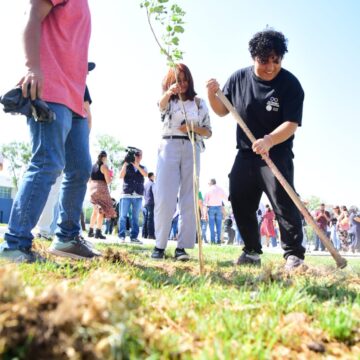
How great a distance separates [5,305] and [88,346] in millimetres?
257

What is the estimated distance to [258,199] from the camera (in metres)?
4.22

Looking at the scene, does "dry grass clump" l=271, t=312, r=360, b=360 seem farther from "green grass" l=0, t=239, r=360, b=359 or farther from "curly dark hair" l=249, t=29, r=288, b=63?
"curly dark hair" l=249, t=29, r=288, b=63

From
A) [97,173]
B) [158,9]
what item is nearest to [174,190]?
[158,9]

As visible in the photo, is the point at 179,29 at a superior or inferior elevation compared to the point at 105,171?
inferior

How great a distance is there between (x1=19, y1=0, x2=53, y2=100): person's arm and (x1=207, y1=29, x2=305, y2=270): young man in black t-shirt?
1510mm

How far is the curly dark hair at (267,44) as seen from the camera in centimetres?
372

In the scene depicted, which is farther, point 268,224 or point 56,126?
point 268,224

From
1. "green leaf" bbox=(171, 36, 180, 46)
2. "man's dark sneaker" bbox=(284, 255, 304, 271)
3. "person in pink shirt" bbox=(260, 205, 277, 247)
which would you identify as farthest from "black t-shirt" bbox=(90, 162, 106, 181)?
"person in pink shirt" bbox=(260, 205, 277, 247)

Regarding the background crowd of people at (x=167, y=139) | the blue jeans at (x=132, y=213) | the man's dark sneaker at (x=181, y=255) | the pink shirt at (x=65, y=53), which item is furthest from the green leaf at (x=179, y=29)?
the blue jeans at (x=132, y=213)

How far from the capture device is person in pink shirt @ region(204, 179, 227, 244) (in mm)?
12938

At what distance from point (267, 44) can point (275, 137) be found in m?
0.84

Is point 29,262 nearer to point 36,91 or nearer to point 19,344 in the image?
point 36,91

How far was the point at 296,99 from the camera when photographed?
3.81 metres

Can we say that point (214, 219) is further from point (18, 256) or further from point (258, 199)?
point (18, 256)
